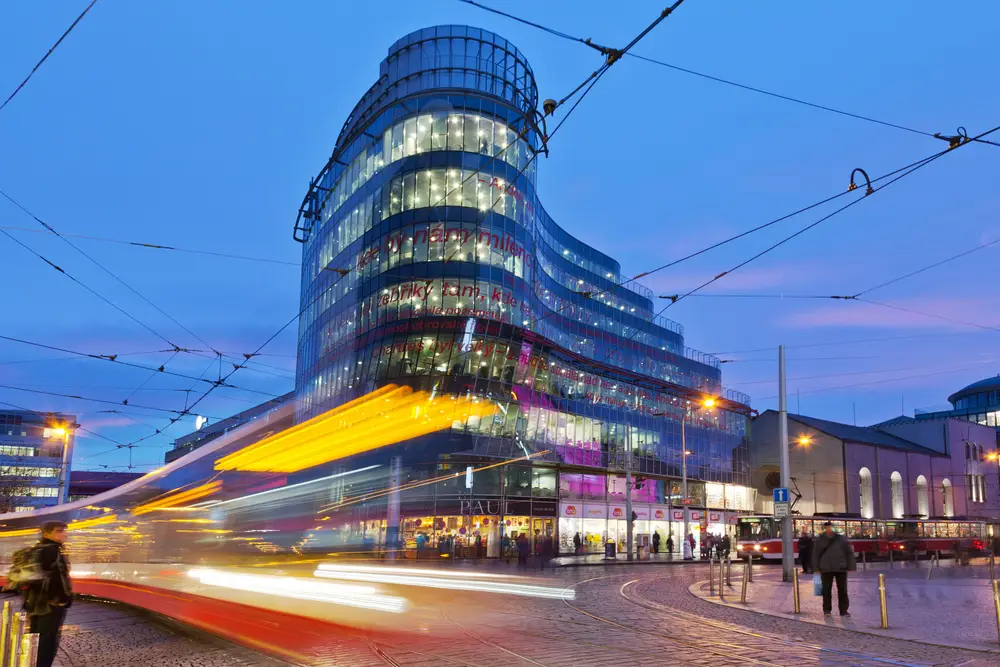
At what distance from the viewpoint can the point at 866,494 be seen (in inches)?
2933

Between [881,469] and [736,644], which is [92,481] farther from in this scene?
[736,644]

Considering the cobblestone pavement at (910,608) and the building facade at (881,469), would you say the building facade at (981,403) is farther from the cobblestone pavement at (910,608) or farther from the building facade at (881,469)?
the cobblestone pavement at (910,608)

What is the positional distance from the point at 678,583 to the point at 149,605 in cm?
1573

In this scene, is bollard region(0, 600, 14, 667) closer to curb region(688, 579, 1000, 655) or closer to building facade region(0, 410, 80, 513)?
curb region(688, 579, 1000, 655)

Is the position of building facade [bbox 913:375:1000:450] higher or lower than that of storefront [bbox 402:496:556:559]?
higher

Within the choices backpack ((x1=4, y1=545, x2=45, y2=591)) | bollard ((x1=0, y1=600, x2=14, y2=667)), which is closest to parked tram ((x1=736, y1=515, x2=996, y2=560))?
backpack ((x1=4, y1=545, x2=45, y2=591))

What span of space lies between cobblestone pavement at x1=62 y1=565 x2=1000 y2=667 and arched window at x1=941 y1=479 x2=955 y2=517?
258 feet

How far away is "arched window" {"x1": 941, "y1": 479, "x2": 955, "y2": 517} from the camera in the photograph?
83000 mm

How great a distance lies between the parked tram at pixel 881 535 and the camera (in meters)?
45.9

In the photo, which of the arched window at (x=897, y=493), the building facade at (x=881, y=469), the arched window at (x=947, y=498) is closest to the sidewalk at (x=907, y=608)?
the building facade at (x=881, y=469)

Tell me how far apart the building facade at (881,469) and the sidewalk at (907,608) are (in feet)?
148

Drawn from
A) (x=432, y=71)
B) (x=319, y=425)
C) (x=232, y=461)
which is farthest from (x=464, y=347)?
(x=232, y=461)

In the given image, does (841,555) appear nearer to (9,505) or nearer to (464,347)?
(464,347)

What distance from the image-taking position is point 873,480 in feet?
247
